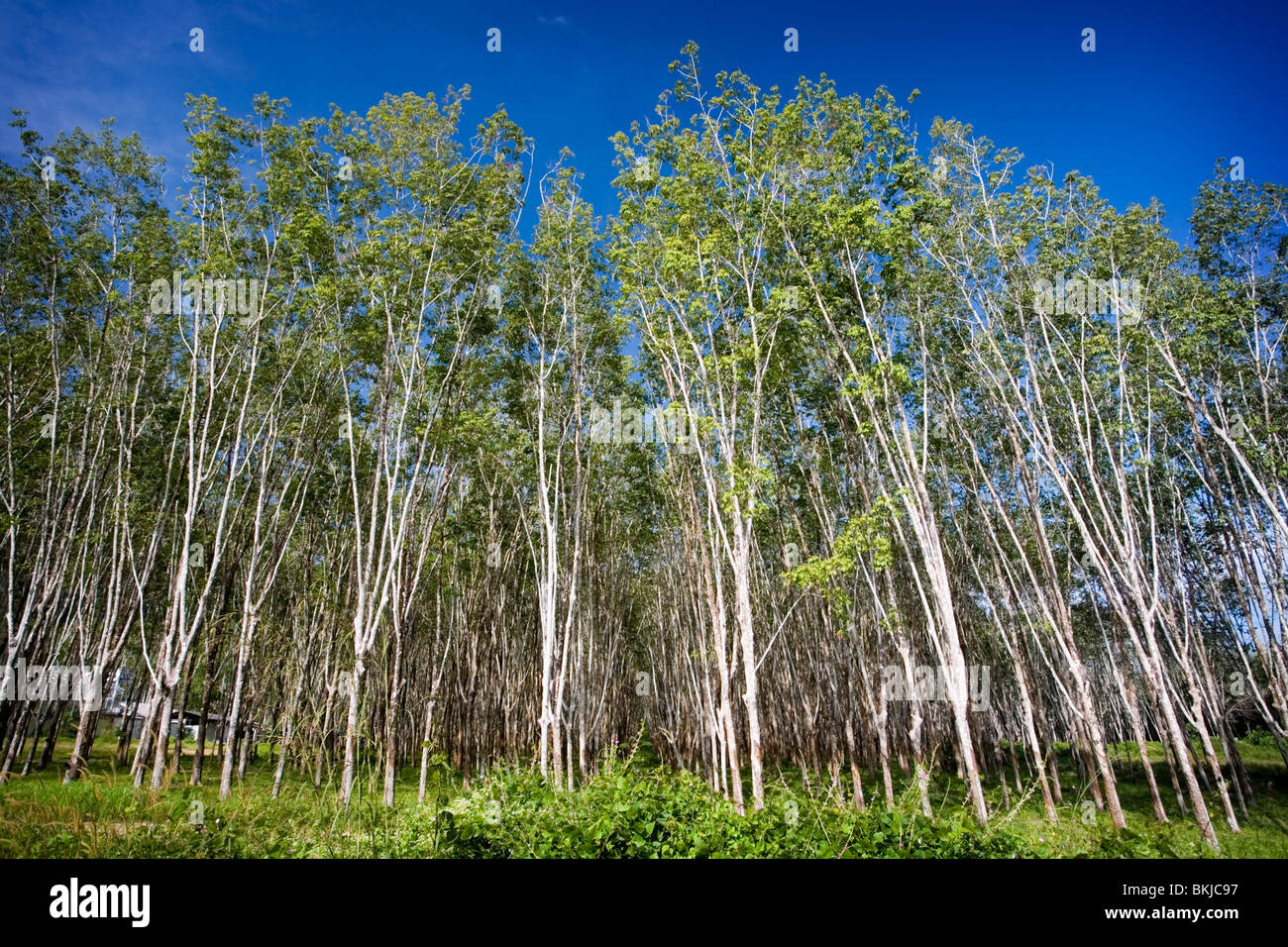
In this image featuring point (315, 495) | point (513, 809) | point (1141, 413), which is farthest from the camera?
Answer: point (315, 495)

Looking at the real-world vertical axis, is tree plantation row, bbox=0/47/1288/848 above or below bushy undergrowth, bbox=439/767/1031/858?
above

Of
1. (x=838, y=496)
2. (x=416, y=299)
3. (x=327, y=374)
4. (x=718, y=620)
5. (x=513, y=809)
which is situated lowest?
(x=513, y=809)

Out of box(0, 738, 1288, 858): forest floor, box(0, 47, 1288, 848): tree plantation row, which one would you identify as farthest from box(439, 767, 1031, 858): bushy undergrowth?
box(0, 47, 1288, 848): tree plantation row

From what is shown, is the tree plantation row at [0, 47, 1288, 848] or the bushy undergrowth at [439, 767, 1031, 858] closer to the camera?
the bushy undergrowth at [439, 767, 1031, 858]

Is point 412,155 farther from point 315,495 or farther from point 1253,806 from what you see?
point 1253,806

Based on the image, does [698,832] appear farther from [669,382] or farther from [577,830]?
[669,382]

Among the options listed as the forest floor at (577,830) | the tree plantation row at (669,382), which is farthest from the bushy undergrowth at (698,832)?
the tree plantation row at (669,382)

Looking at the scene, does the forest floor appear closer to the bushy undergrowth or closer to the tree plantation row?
the bushy undergrowth

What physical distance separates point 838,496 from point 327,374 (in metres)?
14.0

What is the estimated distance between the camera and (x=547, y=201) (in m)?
14.2

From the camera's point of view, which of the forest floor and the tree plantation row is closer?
the forest floor

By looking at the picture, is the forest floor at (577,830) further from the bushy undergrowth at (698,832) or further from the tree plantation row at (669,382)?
the tree plantation row at (669,382)

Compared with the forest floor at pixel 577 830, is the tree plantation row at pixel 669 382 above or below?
above
